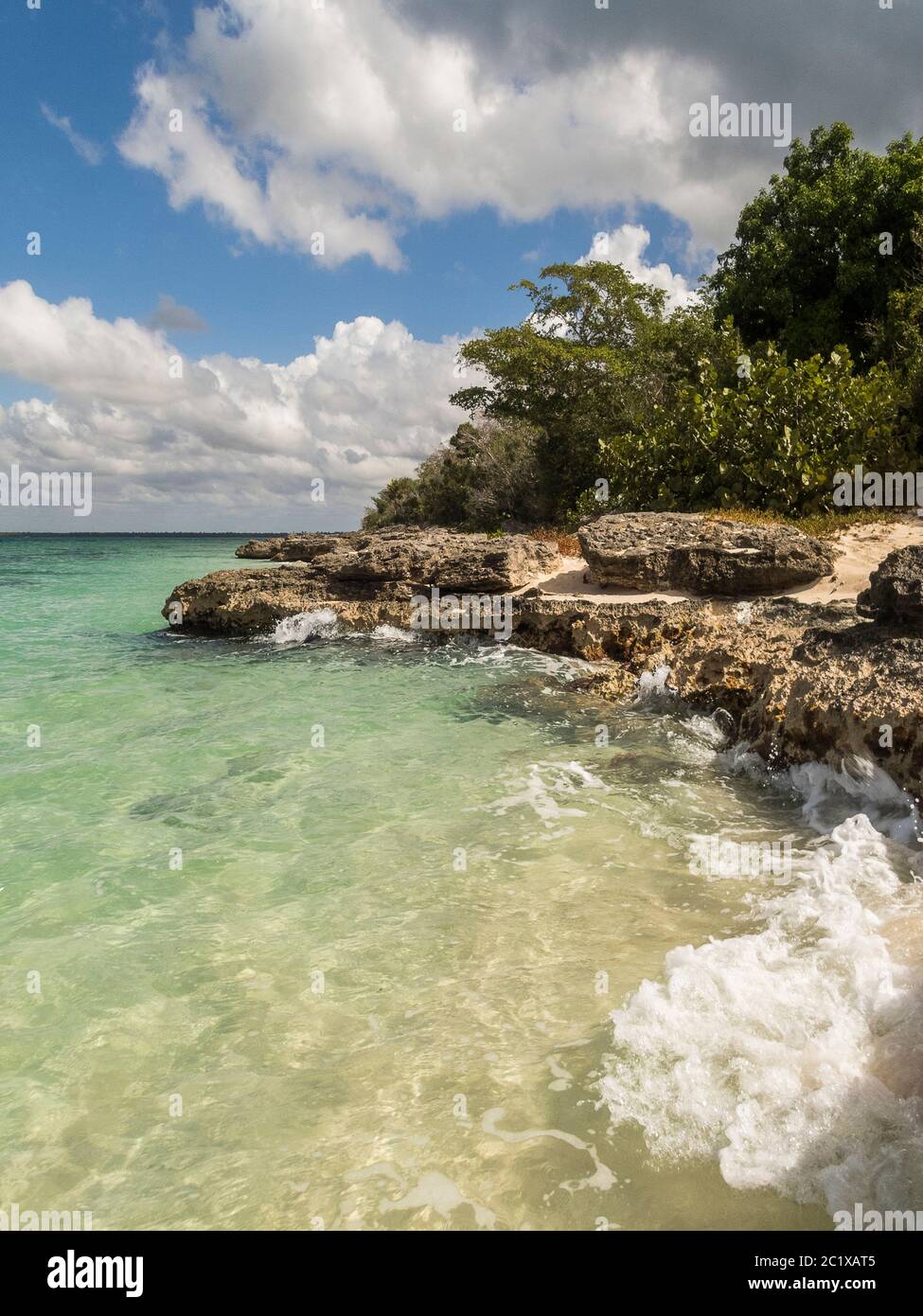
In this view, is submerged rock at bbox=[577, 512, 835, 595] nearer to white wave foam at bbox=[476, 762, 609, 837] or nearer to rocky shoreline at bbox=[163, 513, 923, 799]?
rocky shoreline at bbox=[163, 513, 923, 799]

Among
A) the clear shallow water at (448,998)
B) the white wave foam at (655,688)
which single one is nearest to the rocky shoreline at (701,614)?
the white wave foam at (655,688)

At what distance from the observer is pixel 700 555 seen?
13664 mm

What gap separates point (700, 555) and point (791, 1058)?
1149 cm

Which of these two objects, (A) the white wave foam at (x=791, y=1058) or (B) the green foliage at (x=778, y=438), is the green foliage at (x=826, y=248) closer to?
(B) the green foliage at (x=778, y=438)

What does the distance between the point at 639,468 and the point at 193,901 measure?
19.4 metres

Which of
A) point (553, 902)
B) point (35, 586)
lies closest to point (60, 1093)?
point (553, 902)

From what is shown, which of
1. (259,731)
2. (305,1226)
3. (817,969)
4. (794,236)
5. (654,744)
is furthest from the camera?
(794,236)

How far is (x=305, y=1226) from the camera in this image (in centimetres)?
266

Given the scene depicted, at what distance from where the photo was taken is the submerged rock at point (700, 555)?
13.2 m

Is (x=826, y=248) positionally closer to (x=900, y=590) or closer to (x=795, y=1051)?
(x=900, y=590)

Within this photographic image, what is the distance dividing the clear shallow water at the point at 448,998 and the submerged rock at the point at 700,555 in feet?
21.5

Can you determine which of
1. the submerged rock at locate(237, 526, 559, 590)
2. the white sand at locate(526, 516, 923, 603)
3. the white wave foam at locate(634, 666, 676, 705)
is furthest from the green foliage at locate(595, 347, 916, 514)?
the white wave foam at locate(634, 666, 676, 705)

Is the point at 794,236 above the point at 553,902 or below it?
above

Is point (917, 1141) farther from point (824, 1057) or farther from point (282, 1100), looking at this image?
point (282, 1100)
